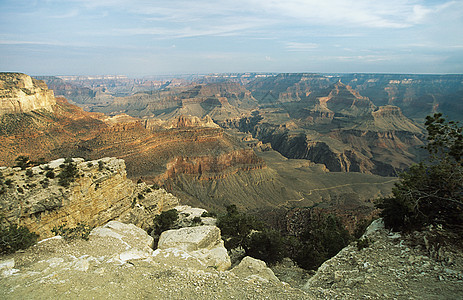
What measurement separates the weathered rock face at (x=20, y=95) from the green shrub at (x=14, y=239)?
75836mm

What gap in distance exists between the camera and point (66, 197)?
21.6 m

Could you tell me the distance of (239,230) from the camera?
92.3 feet

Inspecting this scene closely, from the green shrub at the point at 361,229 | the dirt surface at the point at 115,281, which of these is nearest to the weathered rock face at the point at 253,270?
the dirt surface at the point at 115,281

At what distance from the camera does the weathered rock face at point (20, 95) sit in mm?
73312

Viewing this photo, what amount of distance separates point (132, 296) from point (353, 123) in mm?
186929

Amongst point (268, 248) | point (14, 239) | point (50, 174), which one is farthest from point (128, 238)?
point (268, 248)

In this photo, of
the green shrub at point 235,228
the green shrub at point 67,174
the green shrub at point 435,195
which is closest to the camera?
the green shrub at point 435,195

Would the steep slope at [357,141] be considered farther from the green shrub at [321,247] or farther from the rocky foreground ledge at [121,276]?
the rocky foreground ledge at [121,276]

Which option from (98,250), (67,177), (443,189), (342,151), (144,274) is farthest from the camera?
(342,151)

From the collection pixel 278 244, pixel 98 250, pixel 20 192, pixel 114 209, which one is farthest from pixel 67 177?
pixel 278 244

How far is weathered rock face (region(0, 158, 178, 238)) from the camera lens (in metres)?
18.9

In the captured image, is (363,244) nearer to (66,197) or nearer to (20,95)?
(66,197)

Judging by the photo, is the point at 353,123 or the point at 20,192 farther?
the point at 353,123

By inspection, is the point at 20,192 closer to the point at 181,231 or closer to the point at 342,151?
the point at 181,231
